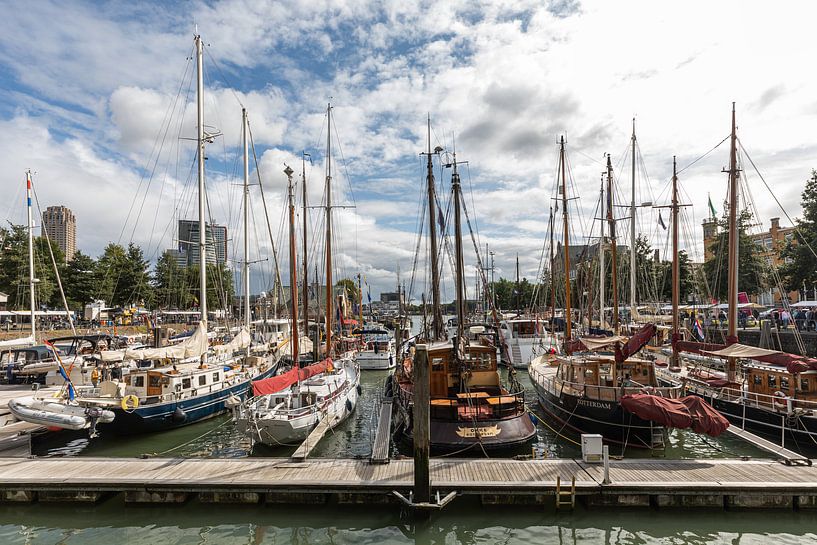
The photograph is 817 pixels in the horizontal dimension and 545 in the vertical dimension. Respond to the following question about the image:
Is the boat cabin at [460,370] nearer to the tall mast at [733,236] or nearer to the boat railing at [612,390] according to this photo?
the boat railing at [612,390]

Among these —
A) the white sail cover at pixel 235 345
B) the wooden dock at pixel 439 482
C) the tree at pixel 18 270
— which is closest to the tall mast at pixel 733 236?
the wooden dock at pixel 439 482

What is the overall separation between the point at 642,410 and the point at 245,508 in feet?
43.7

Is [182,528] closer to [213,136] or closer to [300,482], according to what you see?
[300,482]

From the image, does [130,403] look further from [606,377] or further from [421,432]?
[606,377]

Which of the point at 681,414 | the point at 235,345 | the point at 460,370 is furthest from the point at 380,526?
the point at 235,345

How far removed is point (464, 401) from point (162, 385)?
1420 centimetres

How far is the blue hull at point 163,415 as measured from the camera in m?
20.2

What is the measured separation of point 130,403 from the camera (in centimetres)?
1972

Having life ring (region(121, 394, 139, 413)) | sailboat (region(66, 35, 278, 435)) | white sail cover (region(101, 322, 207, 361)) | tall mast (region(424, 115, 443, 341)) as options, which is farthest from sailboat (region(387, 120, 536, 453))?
life ring (region(121, 394, 139, 413))

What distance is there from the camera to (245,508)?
44.7 ft

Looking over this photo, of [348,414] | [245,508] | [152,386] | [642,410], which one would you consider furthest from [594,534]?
[152,386]

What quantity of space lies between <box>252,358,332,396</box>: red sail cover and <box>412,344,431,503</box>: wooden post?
28.0ft

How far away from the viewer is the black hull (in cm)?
1742

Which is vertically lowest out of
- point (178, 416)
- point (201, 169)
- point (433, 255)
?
point (178, 416)
